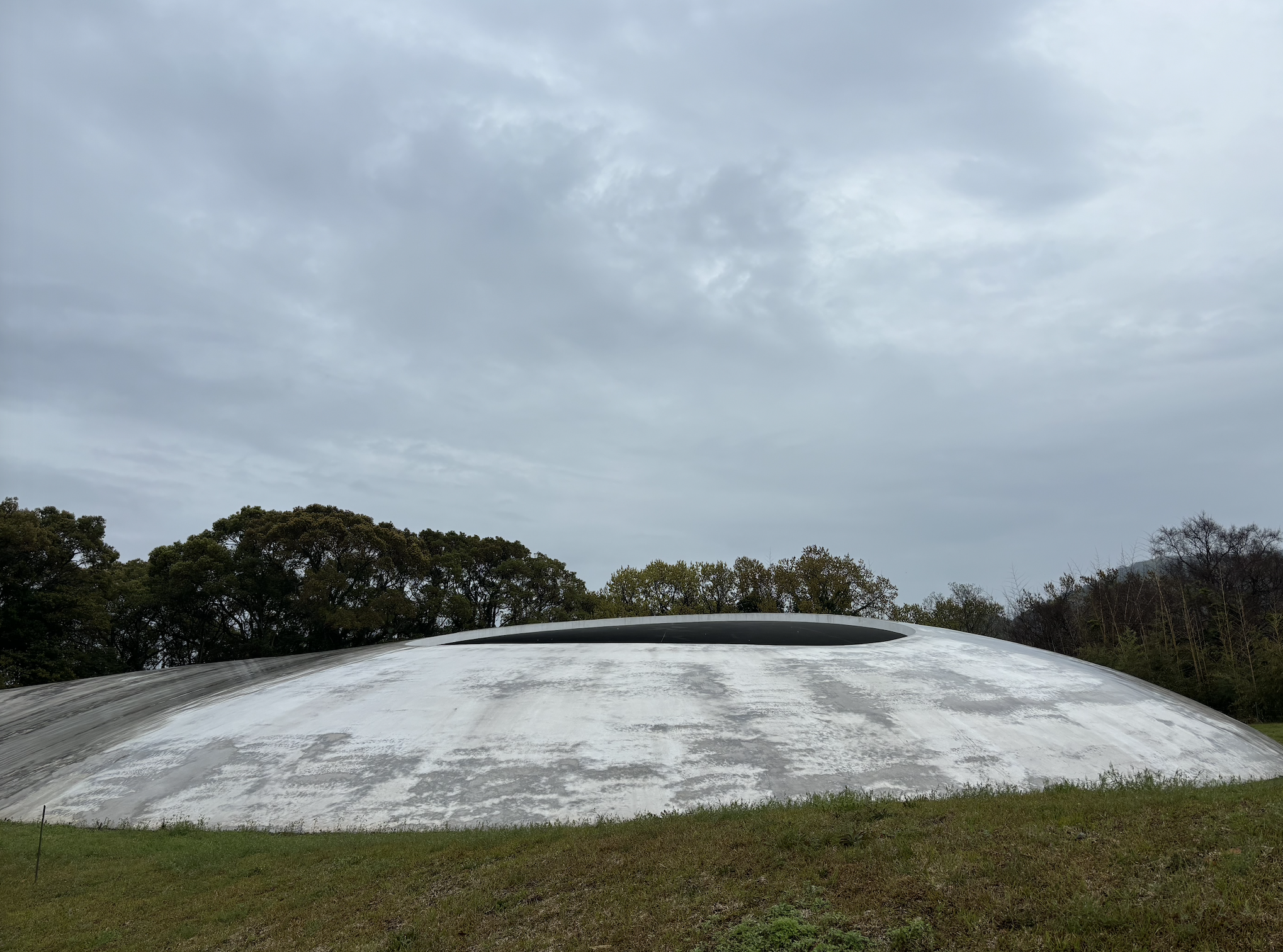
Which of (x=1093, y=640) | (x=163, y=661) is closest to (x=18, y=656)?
(x=163, y=661)

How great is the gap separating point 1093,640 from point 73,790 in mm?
51932

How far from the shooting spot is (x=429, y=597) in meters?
47.6

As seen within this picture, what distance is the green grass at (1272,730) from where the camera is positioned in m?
23.3

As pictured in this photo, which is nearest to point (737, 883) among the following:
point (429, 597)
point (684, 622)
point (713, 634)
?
point (713, 634)

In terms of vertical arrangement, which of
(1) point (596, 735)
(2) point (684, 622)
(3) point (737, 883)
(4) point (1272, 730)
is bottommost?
(4) point (1272, 730)

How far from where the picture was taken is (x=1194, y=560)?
53406mm

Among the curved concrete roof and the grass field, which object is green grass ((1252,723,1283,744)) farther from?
the grass field

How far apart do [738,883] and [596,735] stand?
7261 millimetres

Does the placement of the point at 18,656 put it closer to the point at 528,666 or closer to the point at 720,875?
the point at 528,666

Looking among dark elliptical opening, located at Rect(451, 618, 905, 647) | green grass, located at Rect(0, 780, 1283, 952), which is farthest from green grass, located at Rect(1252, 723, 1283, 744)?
green grass, located at Rect(0, 780, 1283, 952)

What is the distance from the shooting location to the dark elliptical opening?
21.0 meters

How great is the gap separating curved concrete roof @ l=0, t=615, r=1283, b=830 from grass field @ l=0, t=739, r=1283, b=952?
1527mm

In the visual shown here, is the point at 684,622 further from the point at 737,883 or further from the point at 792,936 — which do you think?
the point at 792,936

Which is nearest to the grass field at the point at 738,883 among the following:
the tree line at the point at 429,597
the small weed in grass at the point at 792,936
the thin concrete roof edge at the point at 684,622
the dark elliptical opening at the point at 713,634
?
the small weed in grass at the point at 792,936
